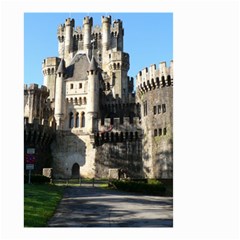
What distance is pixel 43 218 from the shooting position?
45.0ft

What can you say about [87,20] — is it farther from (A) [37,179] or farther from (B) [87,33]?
(A) [37,179]

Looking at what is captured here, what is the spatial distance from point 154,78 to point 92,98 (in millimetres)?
9968

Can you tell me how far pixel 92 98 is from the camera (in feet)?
150

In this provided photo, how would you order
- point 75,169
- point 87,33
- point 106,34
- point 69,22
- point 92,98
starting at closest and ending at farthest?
1. point 75,169
2. point 92,98
3. point 106,34
4. point 87,33
5. point 69,22

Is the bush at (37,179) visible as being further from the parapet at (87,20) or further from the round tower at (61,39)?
the parapet at (87,20)

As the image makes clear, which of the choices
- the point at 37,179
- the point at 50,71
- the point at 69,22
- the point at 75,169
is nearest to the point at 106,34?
the point at 69,22

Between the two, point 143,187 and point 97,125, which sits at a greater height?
point 97,125

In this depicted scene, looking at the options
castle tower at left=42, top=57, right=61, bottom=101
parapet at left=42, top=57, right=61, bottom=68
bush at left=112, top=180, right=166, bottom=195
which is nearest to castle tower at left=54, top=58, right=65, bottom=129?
castle tower at left=42, top=57, right=61, bottom=101

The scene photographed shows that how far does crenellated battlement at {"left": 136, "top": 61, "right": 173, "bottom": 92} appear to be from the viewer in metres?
37.7

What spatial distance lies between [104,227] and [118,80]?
47453 mm

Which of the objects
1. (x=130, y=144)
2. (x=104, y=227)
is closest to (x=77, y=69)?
(x=130, y=144)
